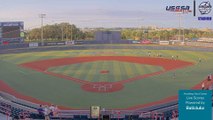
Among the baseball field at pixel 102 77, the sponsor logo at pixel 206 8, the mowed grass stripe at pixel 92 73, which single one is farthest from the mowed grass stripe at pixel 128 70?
the sponsor logo at pixel 206 8

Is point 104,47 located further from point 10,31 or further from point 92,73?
point 92,73

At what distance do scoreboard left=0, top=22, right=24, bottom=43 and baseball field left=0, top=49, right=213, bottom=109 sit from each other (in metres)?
3.19

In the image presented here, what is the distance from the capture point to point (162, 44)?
217 feet

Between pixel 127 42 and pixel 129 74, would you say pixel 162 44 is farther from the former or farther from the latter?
pixel 129 74

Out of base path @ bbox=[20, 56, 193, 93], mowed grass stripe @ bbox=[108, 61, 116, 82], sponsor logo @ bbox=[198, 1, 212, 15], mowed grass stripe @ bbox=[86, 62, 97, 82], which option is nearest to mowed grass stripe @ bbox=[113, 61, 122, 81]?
mowed grass stripe @ bbox=[108, 61, 116, 82]

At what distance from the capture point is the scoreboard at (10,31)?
162 feet

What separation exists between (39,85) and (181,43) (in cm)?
3855

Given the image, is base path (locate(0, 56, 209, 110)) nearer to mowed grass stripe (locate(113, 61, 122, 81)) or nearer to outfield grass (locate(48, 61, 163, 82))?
outfield grass (locate(48, 61, 163, 82))

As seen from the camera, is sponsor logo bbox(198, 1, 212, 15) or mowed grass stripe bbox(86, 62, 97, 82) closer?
sponsor logo bbox(198, 1, 212, 15)

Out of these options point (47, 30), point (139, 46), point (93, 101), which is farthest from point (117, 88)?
point (47, 30)

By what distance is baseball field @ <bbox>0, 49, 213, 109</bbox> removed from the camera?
27828 millimetres

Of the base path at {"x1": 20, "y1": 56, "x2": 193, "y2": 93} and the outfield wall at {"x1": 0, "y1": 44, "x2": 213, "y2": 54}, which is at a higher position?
the outfield wall at {"x1": 0, "y1": 44, "x2": 213, "y2": 54}

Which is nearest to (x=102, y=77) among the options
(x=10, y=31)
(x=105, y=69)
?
(x=105, y=69)

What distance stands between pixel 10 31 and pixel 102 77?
2046cm
